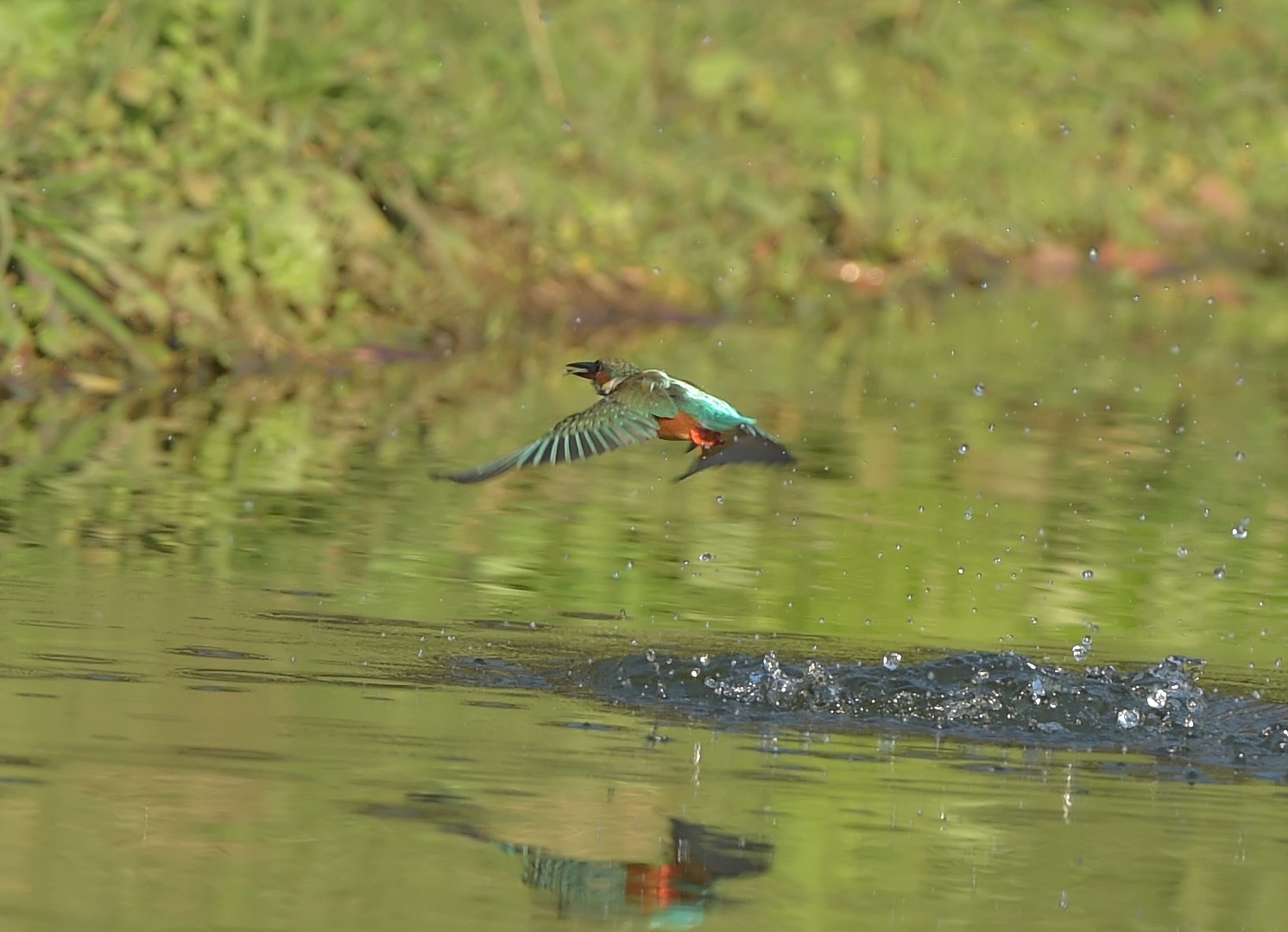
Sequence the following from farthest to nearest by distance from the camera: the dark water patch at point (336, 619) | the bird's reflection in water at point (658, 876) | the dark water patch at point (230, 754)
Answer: the dark water patch at point (336, 619) → the dark water patch at point (230, 754) → the bird's reflection in water at point (658, 876)

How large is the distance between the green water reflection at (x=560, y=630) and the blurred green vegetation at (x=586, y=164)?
64 centimetres

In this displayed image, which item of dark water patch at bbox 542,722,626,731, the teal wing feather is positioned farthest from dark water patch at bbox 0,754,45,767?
the teal wing feather

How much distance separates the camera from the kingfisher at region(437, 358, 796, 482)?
5.94 meters

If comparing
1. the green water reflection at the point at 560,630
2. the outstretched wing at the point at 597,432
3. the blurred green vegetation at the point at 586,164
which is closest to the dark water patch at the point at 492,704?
the green water reflection at the point at 560,630

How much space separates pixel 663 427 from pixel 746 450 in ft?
0.65

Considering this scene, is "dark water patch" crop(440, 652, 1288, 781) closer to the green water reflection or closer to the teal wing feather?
the green water reflection

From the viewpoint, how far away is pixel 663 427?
6.03 meters

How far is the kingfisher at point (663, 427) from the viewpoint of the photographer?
19.5 ft

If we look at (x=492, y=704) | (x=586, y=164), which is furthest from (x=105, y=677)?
(x=586, y=164)

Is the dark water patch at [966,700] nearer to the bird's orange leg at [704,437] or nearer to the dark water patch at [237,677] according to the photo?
the dark water patch at [237,677]

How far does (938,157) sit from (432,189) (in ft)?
22.3

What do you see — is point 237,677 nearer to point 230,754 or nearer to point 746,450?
point 230,754

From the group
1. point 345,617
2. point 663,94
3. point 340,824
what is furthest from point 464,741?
point 663,94

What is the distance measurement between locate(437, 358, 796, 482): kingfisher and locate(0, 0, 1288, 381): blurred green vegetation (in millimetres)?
5791
